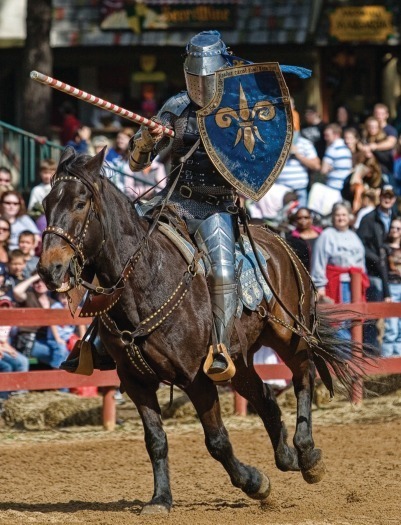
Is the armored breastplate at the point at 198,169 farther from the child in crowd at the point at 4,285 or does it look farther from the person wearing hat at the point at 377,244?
the person wearing hat at the point at 377,244

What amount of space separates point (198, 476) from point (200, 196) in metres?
2.44

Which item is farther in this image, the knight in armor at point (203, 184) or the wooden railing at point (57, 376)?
the wooden railing at point (57, 376)

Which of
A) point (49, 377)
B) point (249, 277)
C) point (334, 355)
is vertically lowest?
point (49, 377)

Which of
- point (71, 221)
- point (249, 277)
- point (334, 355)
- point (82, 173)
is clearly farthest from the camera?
point (334, 355)

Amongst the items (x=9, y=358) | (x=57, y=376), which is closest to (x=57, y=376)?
(x=57, y=376)

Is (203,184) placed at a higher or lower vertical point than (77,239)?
higher

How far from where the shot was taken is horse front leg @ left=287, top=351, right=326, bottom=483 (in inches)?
328

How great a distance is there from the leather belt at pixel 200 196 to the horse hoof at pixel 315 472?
6.12 feet

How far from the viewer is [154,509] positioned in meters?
7.50

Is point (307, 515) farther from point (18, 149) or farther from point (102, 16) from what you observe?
point (102, 16)

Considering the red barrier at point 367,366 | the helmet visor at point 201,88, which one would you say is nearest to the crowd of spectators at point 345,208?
the red barrier at point 367,366

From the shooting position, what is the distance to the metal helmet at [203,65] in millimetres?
7629

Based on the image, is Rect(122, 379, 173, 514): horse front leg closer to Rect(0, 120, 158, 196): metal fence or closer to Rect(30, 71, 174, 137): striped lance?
Rect(30, 71, 174, 137): striped lance

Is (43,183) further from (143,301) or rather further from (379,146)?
(143,301)
